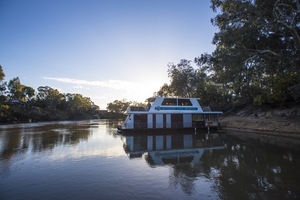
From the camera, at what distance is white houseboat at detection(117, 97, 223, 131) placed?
24.5 meters

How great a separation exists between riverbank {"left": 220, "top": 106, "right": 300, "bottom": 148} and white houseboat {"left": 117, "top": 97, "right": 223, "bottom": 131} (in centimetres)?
548

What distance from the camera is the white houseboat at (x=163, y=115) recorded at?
24.5 meters

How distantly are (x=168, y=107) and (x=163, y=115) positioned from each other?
1200mm

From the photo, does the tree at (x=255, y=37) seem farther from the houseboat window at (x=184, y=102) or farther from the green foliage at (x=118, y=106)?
the green foliage at (x=118, y=106)

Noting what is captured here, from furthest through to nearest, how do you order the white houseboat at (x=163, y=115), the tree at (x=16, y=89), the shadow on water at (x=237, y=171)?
the tree at (x=16, y=89)
the white houseboat at (x=163, y=115)
the shadow on water at (x=237, y=171)

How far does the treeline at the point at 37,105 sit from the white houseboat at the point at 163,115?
45.4 meters

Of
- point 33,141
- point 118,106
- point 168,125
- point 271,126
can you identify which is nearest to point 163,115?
point 168,125

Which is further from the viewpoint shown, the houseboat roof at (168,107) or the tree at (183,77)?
the tree at (183,77)

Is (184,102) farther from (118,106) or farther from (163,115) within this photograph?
(118,106)

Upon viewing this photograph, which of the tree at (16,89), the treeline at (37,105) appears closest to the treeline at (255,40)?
the treeline at (37,105)

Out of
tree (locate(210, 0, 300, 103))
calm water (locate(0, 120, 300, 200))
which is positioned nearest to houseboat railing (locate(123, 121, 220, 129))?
tree (locate(210, 0, 300, 103))

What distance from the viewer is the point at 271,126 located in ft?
77.3

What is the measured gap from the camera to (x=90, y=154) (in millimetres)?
13453

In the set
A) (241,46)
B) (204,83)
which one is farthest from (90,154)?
(204,83)
